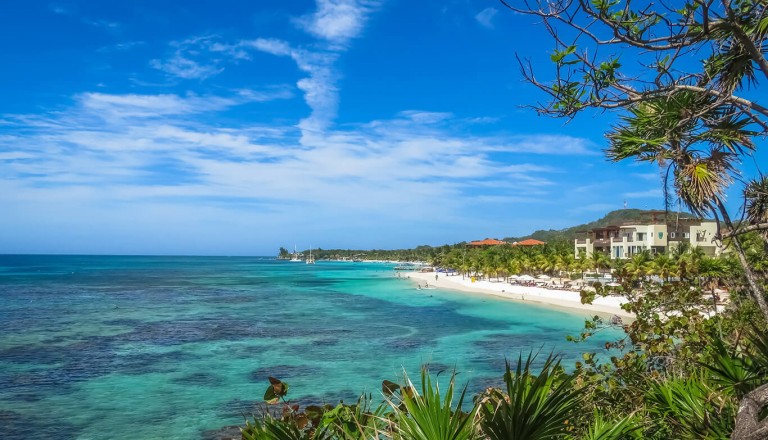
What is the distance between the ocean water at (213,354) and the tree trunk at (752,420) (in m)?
13.1

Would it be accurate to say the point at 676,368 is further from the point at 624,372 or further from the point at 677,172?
the point at 677,172

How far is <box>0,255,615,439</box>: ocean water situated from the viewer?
51.4 ft

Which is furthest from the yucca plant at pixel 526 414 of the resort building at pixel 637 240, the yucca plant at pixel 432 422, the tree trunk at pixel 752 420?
the resort building at pixel 637 240

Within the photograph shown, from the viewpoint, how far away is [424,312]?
4509cm

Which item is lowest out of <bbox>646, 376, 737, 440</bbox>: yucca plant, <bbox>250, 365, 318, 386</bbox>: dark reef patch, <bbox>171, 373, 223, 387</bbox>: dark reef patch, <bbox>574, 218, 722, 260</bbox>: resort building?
<bbox>171, 373, 223, 387</bbox>: dark reef patch

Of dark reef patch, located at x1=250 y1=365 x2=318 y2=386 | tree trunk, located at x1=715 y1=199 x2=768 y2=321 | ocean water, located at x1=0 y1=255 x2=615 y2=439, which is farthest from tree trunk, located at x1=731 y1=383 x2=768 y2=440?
dark reef patch, located at x1=250 y1=365 x2=318 y2=386

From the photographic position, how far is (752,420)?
9.00ft

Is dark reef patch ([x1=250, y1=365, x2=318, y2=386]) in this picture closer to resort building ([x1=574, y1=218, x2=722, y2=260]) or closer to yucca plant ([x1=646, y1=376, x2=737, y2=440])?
yucca plant ([x1=646, y1=376, x2=737, y2=440])

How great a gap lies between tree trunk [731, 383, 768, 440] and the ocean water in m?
13.1

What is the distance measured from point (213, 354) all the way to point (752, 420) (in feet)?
81.9

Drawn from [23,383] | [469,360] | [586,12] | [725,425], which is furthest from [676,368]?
[23,383]

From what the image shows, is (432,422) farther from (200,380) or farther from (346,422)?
(200,380)

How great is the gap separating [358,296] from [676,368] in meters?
58.0

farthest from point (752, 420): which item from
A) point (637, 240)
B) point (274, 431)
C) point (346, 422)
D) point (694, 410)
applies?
point (637, 240)
